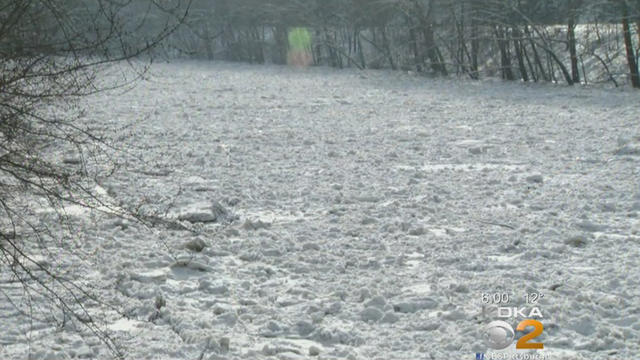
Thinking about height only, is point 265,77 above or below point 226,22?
below

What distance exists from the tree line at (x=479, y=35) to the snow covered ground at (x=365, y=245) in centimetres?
323

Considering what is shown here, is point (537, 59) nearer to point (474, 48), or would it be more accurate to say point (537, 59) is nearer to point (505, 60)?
point (505, 60)

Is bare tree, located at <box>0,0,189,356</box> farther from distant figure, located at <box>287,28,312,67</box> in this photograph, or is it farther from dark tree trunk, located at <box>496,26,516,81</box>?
distant figure, located at <box>287,28,312,67</box>

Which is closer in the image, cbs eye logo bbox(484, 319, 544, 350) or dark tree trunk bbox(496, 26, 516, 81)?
cbs eye logo bbox(484, 319, 544, 350)

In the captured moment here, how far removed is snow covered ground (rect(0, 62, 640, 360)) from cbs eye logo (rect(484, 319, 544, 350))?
0.06m

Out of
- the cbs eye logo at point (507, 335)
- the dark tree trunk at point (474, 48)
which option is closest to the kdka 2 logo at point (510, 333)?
the cbs eye logo at point (507, 335)

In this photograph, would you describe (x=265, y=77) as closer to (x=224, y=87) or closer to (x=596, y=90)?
(x=224, y=87)

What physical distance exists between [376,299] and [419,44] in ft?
80.1

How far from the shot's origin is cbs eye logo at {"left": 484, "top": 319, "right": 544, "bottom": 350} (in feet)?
13.5

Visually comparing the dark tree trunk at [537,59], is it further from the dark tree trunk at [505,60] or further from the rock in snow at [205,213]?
the rock in snow at [205,213]

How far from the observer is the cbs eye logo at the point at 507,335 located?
4.12 metres

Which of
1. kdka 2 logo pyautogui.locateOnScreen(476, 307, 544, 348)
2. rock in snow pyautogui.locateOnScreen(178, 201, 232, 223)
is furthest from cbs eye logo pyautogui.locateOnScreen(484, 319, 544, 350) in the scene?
rock in snow pyautogui.locateOnScreen(178, 201, 232, 223)

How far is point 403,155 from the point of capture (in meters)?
10.6

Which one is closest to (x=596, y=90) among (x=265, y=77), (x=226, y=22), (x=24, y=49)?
(x=265, y=77)
